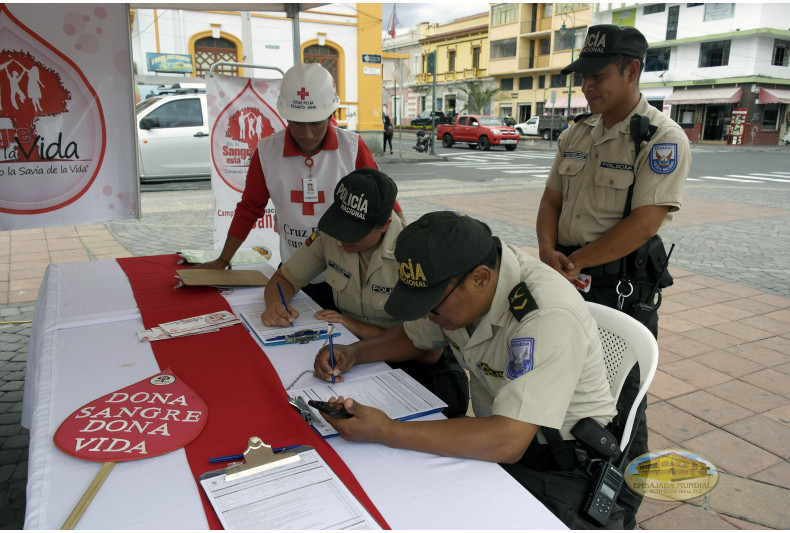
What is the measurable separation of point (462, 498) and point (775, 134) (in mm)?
30145

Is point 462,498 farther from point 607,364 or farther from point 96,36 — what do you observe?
point 96,36

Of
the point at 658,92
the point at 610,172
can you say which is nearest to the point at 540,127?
the point at 658,92

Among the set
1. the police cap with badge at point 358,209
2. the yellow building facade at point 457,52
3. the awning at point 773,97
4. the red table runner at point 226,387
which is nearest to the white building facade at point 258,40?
the red table runner at point 226,387

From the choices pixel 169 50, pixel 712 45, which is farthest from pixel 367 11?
pixel 712 45

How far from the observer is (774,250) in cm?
555

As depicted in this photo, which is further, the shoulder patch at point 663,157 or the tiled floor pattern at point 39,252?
the tiled floor pattern at point 39,252

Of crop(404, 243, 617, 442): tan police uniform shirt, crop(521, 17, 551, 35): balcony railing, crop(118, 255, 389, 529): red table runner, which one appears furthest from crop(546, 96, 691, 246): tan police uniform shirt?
crop(521, 17, 551, 35): balcony railing

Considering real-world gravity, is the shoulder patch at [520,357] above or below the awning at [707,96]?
below

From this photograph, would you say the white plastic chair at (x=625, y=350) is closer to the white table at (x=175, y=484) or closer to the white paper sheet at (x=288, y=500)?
the white table at (x=175, y=484)

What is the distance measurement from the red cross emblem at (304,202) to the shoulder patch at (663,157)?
4.20 ft

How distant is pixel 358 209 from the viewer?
172cm

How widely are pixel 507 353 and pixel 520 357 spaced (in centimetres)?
14

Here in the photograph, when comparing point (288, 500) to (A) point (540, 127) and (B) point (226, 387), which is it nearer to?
(B) point (226, 387)

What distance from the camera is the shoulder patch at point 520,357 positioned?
3.75 feet
